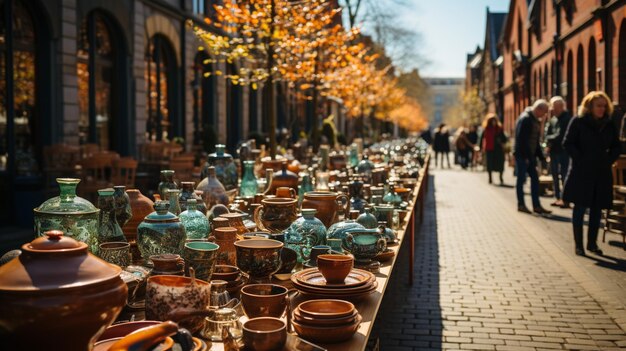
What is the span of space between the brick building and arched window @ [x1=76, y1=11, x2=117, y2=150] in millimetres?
10373

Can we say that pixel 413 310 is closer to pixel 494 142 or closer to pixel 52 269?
pixel 52 269

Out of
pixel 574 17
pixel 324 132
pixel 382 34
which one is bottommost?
pixel 324 132

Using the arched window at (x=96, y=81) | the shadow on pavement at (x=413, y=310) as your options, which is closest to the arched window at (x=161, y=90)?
the arched window at (x=96, y=81)

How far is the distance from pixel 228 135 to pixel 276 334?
21843 millimetres

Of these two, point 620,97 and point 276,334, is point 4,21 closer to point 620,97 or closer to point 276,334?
point 276,334

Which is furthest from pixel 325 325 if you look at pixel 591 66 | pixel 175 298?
pixel 591 66

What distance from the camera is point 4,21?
10.8 metres

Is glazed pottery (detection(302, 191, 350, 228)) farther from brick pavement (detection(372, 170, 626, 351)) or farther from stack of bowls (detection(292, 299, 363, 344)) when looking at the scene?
stack of bowls (detection(292, 299, 363, 344))

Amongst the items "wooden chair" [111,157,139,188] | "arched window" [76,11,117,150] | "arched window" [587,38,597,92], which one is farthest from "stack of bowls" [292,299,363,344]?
"arched window" [587,38,597,92]

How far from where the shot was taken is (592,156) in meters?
7.97

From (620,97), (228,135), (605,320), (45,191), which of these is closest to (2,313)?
(605,320)

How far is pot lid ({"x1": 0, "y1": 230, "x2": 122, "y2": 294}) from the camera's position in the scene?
5.78 ft

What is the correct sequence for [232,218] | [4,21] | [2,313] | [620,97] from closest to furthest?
1. [2,313]
2. [232,218]
3. [4,21]
4. [620,97]

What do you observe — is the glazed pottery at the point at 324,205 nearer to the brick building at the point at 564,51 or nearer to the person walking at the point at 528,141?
the person walking at the point at 528,141
